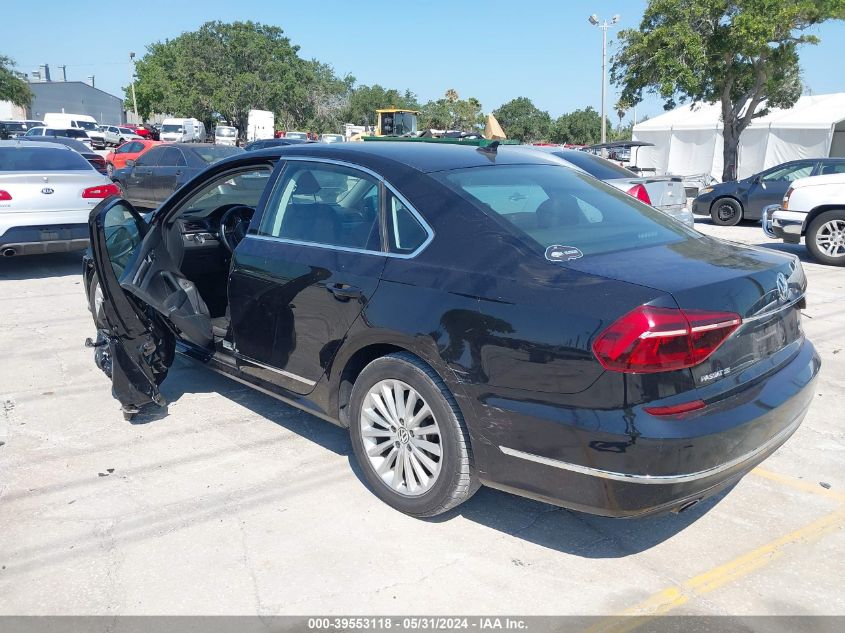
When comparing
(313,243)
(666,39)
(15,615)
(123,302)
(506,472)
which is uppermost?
(666,39)

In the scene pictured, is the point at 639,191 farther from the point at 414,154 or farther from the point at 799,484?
the point at 414,154

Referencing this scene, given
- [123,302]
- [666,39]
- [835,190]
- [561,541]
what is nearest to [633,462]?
[561,541]

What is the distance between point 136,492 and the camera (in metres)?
3.83

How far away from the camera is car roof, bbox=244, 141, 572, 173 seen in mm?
3787

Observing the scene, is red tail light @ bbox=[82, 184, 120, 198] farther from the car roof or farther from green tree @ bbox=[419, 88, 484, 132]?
green tree @ bbox=[419, 88, 484, 132]

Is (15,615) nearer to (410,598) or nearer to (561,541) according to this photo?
(410,598)

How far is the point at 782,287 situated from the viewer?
3266 millimetres

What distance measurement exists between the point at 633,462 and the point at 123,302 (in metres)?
3.18

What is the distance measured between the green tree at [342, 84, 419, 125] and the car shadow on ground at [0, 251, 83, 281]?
66.8 m

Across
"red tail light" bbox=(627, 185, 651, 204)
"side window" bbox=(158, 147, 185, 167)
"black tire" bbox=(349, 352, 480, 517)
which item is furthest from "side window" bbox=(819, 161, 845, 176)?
"black tire" bbox=(349, 352, 480, 517)

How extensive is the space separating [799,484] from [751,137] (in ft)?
96.4

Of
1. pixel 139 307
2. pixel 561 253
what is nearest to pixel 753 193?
pixel 561 253

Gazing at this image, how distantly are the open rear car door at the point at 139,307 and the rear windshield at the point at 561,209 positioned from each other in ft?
6.34

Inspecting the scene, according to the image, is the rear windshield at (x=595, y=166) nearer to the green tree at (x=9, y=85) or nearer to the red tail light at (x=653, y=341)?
the red tail light at (x=653, y=341)
